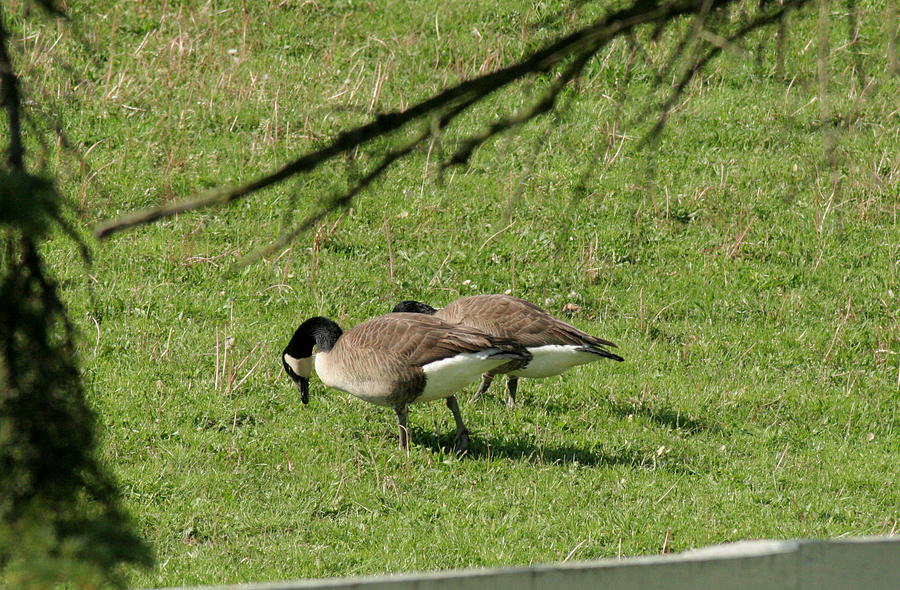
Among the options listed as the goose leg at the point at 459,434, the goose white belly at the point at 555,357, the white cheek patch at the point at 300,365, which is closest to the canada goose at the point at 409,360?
the goose leg at the point at 459,434

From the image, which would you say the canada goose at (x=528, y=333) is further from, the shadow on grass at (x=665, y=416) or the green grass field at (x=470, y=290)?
the shadow on grass at (x=665, y=416)

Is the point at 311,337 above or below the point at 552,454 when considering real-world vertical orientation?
above

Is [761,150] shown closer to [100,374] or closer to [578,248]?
[578,248]

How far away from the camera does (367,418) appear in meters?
9.91

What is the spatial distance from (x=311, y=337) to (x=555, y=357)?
224cm

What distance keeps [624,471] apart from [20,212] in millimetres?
7107

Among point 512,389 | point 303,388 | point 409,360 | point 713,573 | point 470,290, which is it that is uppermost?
point 713,573

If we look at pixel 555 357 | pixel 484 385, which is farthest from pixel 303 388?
pixel 555 357

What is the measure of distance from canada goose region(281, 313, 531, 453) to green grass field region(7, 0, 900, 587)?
1.61 feet

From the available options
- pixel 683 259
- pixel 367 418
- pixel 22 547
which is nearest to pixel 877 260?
pixel 683 259

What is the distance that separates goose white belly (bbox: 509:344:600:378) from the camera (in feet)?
31.3

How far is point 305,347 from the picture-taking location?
9773mm

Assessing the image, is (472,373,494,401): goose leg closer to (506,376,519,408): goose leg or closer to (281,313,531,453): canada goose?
(506,376,519,408): goose leg

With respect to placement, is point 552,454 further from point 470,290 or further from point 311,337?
point 470,290
